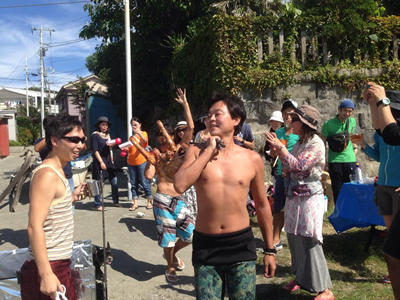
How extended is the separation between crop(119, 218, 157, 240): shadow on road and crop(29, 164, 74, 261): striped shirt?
11.0 feet

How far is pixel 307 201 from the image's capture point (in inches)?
137

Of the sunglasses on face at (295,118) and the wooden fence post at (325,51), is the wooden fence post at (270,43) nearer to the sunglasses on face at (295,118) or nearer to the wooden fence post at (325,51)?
the wooden fence post at (325,51)

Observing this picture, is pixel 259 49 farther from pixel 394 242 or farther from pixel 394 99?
pixel 394 242

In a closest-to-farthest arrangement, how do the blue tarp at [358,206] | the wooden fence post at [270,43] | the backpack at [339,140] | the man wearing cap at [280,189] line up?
the blue tarp at [358,206]
the man wearing cap at [280,189]
the backpack at [339,140]
the wooden fence post at [270,43]

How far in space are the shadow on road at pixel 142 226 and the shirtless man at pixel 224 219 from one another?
11.3 ft

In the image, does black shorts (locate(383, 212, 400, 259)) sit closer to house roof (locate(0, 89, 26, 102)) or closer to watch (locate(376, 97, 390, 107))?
watch (locate(376, 97, 390, 107))

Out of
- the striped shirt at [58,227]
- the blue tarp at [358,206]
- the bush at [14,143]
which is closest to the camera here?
the striped shirt at [58,227]

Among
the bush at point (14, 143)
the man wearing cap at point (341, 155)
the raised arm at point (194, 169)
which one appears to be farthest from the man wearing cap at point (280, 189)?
the bush at point (14, 143)

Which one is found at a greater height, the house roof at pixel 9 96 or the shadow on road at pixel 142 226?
the house roof at pixel 9 96

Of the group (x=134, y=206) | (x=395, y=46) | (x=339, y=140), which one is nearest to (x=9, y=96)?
(x=134, y=206)

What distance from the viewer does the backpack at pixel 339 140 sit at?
5.25 meters

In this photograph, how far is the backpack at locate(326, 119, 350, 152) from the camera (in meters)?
5.25

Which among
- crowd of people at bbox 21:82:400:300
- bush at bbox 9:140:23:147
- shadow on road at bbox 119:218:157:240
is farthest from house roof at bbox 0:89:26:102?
crowd of people at bbox 21:82:400:300

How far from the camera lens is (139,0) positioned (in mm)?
12133
